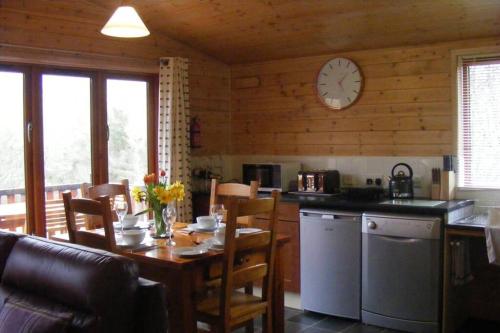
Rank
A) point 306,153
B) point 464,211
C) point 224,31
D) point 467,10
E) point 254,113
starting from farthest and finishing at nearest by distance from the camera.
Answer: point 254,113
point 306,153
point 224,31
point 464,211
point 467,10

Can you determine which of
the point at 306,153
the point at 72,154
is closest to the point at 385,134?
the point at 306,153

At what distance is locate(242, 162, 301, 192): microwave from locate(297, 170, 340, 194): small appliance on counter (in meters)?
0.18

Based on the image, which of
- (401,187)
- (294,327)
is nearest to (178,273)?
(294,327)

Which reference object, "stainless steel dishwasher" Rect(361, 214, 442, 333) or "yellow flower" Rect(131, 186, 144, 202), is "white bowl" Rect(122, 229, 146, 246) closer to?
"yellow flower" Rect(131, 186, 144, 202)

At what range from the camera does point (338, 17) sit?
4211 millimetres

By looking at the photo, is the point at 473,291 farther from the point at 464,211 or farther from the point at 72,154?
the point at 72,154

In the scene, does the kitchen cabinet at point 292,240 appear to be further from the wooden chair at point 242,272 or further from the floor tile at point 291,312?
the wooden chair at point 242,272

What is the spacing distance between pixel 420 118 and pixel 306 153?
114 centimetres

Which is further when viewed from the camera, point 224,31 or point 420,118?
point 224,31

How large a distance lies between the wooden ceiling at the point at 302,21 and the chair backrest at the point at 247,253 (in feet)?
5.79

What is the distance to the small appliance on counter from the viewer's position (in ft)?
15.5

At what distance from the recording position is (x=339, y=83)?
16.2 feet

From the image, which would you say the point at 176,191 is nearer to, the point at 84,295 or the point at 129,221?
the point at 129,221

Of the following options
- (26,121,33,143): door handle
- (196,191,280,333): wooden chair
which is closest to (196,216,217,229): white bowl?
(196,191,280,333): wooden chair
